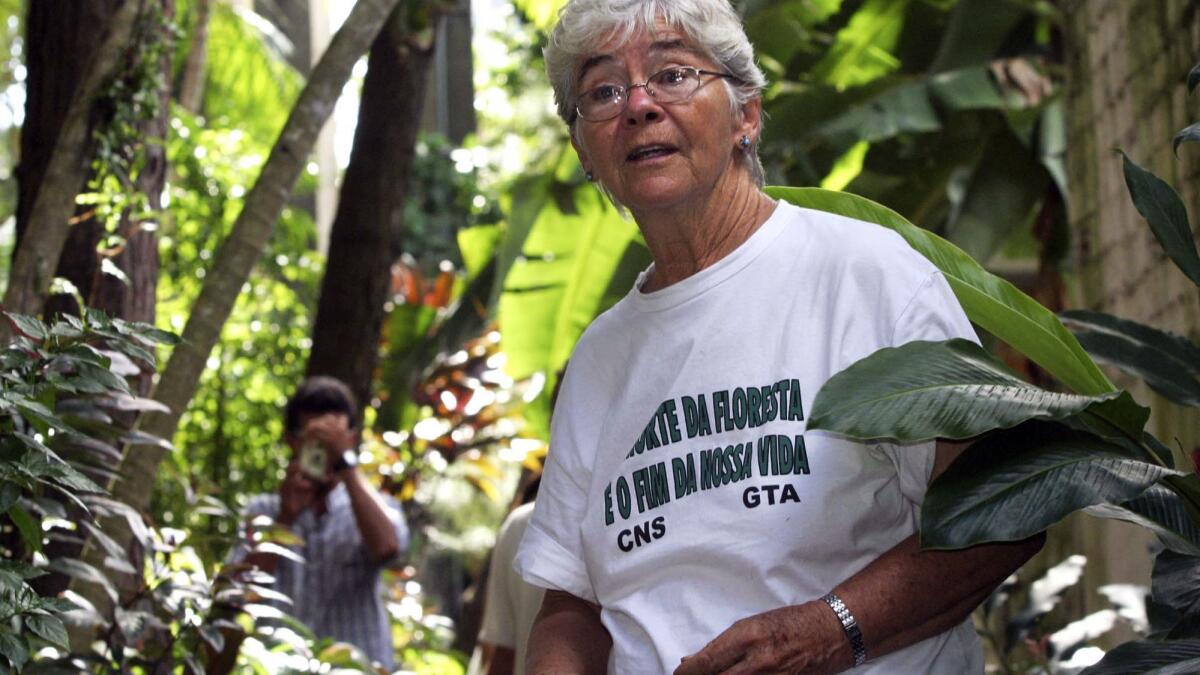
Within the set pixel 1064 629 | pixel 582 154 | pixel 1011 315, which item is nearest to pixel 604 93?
pixel 582 154

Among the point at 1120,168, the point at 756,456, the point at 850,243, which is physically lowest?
the point at 756,456

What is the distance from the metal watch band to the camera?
2.34 m

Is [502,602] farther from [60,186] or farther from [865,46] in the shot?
[865,46]

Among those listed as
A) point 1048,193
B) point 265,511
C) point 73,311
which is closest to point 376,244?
point 265,511

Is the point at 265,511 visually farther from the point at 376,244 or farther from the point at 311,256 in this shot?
the point at 311,256

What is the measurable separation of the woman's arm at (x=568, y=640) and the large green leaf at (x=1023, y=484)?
736mm

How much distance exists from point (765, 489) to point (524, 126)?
17.1 metres

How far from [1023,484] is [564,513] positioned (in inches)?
34.7

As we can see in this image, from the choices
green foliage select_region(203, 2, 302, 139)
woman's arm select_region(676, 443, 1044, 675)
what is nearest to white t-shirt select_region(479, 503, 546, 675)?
woman's arm select_region(676, 443, 1044, 675)

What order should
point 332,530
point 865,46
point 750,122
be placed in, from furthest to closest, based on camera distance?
point 865,46
point 332,530
point 750,122

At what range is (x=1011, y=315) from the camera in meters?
2.60

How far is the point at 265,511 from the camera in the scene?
18.6 ft

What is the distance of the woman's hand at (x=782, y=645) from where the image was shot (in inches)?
91.5

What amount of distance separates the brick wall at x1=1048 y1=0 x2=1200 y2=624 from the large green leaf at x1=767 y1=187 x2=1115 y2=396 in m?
1.77
